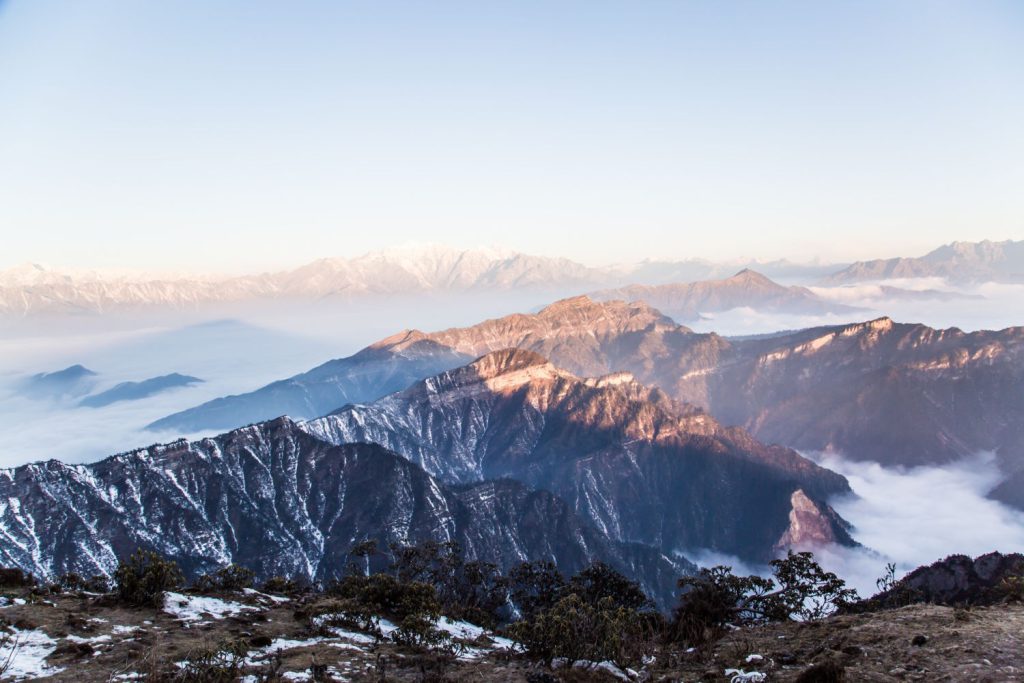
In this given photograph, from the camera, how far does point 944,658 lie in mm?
21422

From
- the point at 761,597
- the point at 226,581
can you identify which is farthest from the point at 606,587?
the point at 226,581

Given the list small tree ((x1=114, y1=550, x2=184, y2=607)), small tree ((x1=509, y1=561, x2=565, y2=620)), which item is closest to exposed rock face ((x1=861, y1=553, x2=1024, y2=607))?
small tree ((x1=509, y1=561, x2=565, y2=620))

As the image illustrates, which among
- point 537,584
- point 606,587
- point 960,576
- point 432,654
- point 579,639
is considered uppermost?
point 579,639

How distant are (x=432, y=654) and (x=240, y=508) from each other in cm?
14714

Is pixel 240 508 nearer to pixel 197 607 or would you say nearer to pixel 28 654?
pixel 197 607

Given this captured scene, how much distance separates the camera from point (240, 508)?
156 meters

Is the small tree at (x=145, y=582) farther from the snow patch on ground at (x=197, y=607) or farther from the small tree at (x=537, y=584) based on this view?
the small tree at (x=537, y=584)

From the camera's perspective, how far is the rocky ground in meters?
22.0

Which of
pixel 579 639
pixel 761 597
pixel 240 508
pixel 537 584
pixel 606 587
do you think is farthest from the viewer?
pixel 240 508

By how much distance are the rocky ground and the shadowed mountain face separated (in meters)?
112

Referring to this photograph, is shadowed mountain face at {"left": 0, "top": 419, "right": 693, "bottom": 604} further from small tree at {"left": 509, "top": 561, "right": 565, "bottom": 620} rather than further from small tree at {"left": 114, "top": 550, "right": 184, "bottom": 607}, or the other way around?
small tree at {"left": 114, "top": 550, "right": 184, "bottom": 607}

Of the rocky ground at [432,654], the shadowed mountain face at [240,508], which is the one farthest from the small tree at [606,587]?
the shadowed mountain face at [240,508]

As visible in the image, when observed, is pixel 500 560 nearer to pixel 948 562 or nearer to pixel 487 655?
pixel 948 562

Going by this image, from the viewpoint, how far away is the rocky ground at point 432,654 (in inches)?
865
